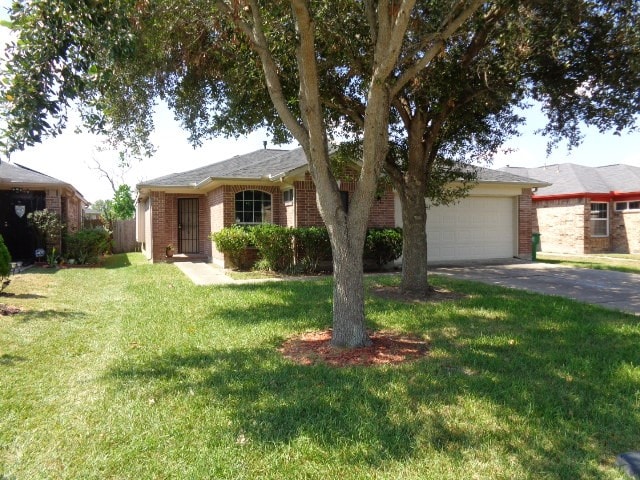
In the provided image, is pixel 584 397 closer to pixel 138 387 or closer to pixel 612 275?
pixel 138 387

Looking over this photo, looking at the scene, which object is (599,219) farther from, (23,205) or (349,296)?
(23,205)

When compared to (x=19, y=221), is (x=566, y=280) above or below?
below

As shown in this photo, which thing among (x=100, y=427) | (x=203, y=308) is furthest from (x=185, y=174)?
(x=100, y=427)

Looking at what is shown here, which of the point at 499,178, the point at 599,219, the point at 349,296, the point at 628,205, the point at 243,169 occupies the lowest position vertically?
the point at 349,296

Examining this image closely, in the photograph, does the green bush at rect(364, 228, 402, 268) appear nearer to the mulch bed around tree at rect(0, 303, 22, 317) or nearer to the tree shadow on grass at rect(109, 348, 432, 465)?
the tree shadow on grass at rect(109, 348, 432, 465)

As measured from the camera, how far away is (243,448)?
3.36 m

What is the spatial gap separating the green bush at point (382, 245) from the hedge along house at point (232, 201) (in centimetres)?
89

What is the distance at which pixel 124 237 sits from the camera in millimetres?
24250

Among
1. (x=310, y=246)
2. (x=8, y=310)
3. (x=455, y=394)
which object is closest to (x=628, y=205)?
(x=310, y=246)

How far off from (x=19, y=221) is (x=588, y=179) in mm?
23405

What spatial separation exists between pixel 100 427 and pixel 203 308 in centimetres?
459

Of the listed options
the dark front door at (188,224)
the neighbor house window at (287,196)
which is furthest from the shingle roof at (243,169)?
the dark front door at (188,224)

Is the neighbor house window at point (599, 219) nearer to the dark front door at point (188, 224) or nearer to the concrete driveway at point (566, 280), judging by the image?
the concrete driveway at point (566, 280)

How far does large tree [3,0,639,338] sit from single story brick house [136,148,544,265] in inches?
151
